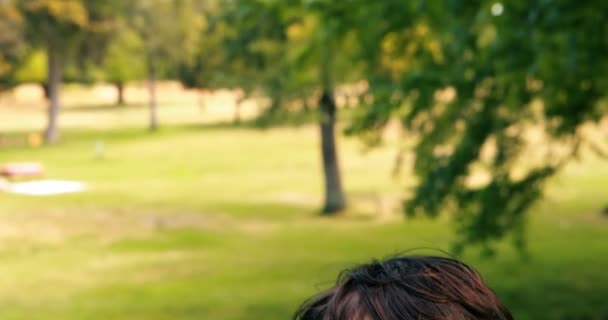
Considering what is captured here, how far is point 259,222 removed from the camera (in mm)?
23812

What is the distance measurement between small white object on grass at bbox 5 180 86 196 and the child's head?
29.2 meters

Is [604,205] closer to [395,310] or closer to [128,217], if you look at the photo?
[128,217]

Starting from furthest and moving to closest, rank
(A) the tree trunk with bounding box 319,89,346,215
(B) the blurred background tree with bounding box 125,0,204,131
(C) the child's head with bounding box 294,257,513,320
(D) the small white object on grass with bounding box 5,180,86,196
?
(B) the blurred background tree with bounding box 125,0,204,131 → (D) the small white object on grass with bounding box 5,180,86,196 → (A) the tree trunk with bounding box 319,89,346,215 → (C) the child's head with bounding box 294,257,513,320

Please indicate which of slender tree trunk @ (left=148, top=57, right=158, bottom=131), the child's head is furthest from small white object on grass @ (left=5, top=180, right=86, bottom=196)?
the child's head

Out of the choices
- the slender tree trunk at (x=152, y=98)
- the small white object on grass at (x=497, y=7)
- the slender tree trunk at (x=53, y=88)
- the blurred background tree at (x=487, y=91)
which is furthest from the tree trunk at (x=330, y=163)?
the slender tree trunk at (x=152, y=98)

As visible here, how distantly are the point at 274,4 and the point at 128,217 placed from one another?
16.4 m

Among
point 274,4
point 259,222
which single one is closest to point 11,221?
point 259,222

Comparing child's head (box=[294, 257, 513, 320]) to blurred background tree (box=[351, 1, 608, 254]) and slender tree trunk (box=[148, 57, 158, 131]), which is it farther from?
slender tree trunk (box=[148, 57, 158, 131])

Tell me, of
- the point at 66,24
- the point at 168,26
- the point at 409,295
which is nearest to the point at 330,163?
the point at 66,24

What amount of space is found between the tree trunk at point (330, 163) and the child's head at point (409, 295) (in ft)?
79.6

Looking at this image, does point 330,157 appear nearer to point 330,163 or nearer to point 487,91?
point 330,163

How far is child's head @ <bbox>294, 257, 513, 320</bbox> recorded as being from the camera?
3.84 feet

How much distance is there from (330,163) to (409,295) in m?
25.7

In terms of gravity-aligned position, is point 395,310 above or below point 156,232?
above
